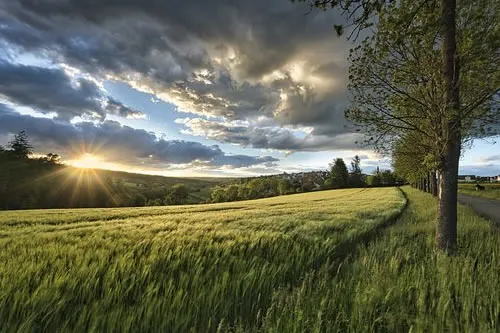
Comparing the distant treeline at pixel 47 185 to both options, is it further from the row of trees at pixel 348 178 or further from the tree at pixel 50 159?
the row of trees at pixel 348 178

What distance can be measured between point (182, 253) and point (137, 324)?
10.7ft

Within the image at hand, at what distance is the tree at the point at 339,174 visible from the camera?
13600cm

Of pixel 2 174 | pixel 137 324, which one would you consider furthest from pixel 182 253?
pixel 2 174

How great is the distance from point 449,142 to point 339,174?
437 feet

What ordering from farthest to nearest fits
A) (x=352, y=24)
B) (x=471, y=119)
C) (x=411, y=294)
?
(x=471, y=119) < (x=352, y=24) < (x=411, y=294)

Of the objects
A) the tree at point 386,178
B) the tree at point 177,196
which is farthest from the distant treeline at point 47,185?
the tree at point 386,178

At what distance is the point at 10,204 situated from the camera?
7956 cm

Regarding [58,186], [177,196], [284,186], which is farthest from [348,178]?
[58,186]

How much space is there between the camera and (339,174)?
447 feet

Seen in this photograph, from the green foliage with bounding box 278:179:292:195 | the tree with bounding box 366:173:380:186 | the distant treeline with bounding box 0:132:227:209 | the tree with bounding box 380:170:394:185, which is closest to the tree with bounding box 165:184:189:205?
the distant treeline with bounding box 0:132:227:209

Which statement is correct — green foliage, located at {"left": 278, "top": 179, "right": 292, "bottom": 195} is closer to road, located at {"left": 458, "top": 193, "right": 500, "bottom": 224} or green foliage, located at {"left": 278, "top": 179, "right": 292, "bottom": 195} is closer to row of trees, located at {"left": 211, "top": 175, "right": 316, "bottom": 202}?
row of trees, located at {"left": 211, "top": 175, "right": 316, "bottom": 202}

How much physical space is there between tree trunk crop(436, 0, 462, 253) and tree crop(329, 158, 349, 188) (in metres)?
131

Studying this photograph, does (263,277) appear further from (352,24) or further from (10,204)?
(10,204)

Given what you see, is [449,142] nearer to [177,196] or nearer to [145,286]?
[145,286]
